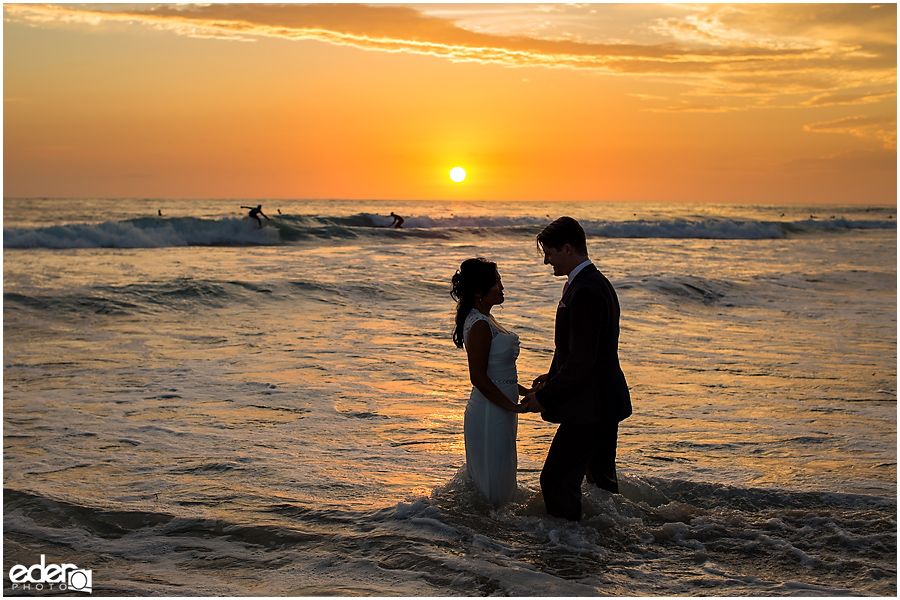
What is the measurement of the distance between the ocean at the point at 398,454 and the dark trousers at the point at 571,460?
134mm

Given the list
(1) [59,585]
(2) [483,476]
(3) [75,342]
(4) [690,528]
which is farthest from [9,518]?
(3) [75,342]

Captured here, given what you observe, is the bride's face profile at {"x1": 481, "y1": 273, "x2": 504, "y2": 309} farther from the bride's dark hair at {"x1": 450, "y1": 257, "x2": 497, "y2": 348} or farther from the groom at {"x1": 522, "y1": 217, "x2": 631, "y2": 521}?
the groom at {"x1": 522, "y1": 217, "x2": 631, "y2": 521}

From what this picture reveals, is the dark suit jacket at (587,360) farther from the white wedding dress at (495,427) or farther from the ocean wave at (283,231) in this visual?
the ocean wave at (283,231)

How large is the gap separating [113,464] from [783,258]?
97.6 ft

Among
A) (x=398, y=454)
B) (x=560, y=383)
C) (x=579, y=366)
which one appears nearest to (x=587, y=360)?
(x=579, y=366)

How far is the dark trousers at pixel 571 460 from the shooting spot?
449cm

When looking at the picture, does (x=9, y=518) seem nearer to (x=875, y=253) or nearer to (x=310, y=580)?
(x=310, y=580)

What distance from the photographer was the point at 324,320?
14.4m

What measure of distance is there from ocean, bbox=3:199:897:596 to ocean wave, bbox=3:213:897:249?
67.5 ft

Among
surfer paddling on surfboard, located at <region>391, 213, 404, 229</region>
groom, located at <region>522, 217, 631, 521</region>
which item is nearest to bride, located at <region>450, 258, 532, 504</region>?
groom, located at <region>522, 217, 631, 521</region>

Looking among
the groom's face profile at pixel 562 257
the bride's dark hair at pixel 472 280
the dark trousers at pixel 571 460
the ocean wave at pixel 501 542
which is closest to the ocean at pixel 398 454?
the ocean wave at pixel 501 542

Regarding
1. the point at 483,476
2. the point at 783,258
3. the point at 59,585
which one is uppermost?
the point at 783,258

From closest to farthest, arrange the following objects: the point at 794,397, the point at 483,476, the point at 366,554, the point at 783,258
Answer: the point at 366,554
the point at 483,476
the point at 794,397
the point at 783,258
